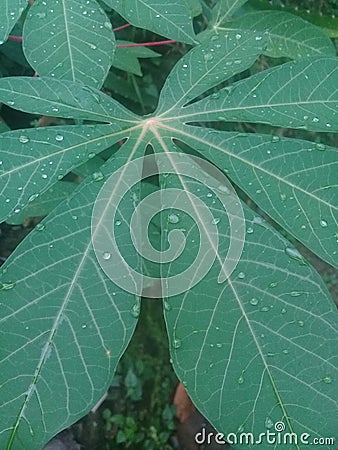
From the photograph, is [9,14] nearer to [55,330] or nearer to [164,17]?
[164,17]

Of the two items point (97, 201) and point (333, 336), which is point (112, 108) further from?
point (333, 336)

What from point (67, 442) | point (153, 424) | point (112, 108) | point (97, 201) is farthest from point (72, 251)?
point (153, 424)

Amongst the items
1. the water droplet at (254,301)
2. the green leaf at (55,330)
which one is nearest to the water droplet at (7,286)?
the green leaf at (55,330)

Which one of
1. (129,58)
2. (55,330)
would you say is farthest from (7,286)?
(129,58)

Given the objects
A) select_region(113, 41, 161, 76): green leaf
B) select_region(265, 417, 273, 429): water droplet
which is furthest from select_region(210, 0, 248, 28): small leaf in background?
select_region(265, 417, 273, 429): water droplet

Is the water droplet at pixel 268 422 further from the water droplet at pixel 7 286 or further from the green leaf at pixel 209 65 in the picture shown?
the green leaf at pixel 209 65

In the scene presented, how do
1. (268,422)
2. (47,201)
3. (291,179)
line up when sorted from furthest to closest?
1. (47,201)
2. (291,179)
3. (268,422)

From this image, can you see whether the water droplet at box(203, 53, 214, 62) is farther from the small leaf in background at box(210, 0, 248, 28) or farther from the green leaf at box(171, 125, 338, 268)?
the small leaf in background at box(210, 0, 248, 28)
